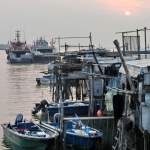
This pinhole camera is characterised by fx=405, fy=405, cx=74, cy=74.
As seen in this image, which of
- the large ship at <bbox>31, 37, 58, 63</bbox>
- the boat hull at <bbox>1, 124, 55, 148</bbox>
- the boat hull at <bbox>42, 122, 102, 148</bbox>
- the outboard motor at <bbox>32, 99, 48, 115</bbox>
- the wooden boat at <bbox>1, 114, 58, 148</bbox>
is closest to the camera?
the boat hull at <bbox>42, 122, 102, 148</bbox>

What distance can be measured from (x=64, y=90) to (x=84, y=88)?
2.96 metres

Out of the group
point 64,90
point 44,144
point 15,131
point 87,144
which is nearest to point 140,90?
point 87,144

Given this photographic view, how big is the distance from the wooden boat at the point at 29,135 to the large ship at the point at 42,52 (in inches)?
3080

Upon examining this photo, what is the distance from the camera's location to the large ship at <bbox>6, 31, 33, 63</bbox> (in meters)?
108

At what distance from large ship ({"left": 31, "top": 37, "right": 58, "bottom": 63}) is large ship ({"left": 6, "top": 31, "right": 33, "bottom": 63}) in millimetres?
2189

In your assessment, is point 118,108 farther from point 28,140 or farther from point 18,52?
point 18,52

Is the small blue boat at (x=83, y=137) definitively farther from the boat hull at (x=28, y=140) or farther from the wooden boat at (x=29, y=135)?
the boat hull at (x=28, y=140)

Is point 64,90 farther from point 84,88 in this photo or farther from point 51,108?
point 51,108

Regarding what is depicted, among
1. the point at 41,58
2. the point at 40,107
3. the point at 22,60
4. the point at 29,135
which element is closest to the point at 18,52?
the point at 22,60

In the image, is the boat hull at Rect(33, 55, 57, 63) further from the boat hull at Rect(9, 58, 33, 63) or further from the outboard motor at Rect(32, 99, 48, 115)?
the outboard motor at Rect(32, 99, 48, 115)

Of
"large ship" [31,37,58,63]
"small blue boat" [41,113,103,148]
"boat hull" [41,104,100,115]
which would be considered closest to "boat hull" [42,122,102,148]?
"small blue boat" [41,113,103,148]

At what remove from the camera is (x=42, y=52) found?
11362 cm

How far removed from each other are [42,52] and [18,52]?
6733mm

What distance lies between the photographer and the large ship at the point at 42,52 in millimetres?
105744
